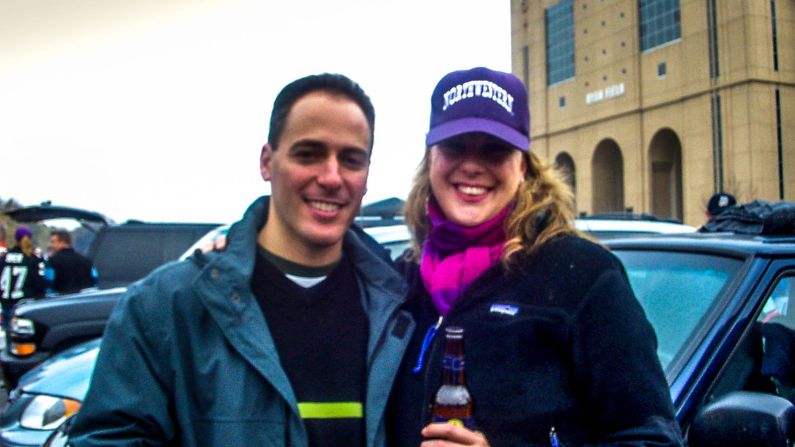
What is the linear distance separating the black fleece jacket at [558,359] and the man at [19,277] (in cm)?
999

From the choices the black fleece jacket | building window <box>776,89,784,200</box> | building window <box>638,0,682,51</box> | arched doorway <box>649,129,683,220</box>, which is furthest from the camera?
arched doorway <box>649,129,683,220</box>

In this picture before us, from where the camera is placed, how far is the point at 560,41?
46.3 m

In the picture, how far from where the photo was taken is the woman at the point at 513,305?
1757 millimetres

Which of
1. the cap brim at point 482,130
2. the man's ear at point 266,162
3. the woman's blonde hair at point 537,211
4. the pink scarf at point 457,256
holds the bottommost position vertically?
the pink scarf at point 457,256

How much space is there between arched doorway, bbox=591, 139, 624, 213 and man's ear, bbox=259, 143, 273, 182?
4640cm

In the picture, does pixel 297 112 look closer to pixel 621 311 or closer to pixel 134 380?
pixel 134 380

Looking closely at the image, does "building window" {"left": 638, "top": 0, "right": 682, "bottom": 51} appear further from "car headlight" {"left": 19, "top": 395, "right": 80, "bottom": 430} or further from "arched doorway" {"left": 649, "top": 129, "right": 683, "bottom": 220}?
"car headlight" {"left": 19, "top": 395, "right": 80, "bottom": 430}

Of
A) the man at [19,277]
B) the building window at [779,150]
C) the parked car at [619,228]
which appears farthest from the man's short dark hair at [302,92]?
the building window at [779,150]

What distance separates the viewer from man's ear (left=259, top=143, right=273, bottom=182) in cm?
217

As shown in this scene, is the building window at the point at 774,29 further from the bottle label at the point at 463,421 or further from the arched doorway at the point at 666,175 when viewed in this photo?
the bottle label at the point at 463,421

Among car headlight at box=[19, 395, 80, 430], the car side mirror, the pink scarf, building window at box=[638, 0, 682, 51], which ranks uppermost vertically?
building window at box=[638, 0, 682, 51]

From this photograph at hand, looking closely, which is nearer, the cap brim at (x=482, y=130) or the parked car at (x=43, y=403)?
the cap brim at (x=482, y=130)

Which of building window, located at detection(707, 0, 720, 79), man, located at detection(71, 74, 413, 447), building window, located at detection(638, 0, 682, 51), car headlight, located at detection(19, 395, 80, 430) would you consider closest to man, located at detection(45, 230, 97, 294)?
car headlight, located at detection(19, 395, 80, 430)

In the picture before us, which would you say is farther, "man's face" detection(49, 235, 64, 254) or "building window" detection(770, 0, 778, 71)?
"building window" detection(770, 0, 778, 71)
